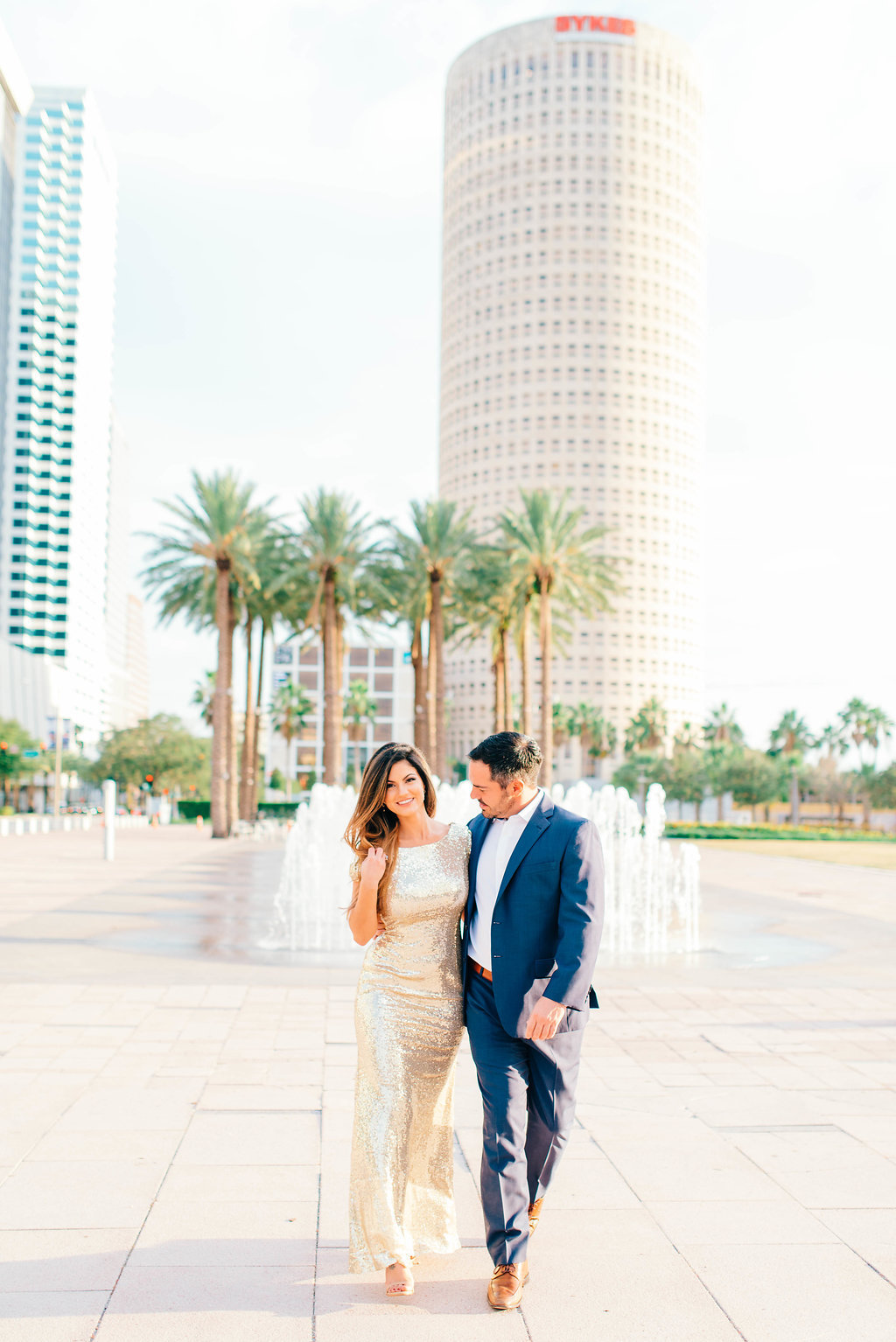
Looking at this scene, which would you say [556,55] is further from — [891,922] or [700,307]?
[891,922]

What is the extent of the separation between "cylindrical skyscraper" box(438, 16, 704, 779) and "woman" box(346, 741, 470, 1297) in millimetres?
113256

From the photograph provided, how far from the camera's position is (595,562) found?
43469 millimetres

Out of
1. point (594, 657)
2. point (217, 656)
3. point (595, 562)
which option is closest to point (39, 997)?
point (217, 656)

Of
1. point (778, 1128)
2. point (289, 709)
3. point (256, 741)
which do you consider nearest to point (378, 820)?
point (778, 1128)

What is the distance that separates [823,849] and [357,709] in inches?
3053

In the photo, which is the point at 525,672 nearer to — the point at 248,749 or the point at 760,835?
the point at 248,749

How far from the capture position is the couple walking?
363 centimetres

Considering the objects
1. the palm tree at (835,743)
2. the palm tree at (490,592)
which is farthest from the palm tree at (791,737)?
the palm tree at (490,592)

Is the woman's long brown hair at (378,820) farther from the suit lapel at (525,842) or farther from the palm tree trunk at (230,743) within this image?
the palm tree trunk at (230,743)

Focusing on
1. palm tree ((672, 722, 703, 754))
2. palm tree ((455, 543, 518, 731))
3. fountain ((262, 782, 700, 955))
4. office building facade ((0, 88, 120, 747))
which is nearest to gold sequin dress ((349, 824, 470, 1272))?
fountain ((262, 782, 700, 955))

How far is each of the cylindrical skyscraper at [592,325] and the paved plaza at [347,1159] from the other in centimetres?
10858

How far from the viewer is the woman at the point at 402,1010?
3.66 metres

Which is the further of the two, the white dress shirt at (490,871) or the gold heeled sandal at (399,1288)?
the white dress shirt at (490,871)

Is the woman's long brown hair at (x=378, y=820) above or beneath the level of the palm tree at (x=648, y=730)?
beneath
